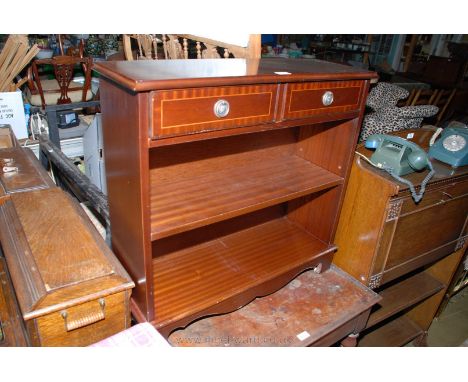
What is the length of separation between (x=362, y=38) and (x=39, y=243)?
7.65 m

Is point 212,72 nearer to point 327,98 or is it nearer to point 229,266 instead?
point 327,98

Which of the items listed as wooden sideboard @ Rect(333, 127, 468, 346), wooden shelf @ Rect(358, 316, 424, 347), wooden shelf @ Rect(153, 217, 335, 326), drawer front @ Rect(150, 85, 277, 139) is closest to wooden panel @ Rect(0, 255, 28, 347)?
wooden shelf @ Rect(153, 217, 335, 326)

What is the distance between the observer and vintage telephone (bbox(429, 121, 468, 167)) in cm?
191

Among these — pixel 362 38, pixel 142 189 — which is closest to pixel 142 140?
pixel 142 189

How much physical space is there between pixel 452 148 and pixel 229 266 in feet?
4.17

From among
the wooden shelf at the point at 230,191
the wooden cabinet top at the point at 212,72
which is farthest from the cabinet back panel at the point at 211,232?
the wooden cabinet top at the point at 212,72

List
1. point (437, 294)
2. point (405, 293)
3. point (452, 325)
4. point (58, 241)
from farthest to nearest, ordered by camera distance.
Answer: point (452, 325) → point (437, 294) → point (405, 293) → point (58, 241)

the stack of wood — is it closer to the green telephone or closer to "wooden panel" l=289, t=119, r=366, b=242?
"wooden panel" l=289, t=119, r=366, b=242

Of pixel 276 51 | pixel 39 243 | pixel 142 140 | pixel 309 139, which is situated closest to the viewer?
pixel 142 140

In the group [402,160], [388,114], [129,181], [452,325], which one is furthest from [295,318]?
[452,325]

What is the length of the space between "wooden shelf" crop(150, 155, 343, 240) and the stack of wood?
2.12 m

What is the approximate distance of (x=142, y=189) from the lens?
3.63ft

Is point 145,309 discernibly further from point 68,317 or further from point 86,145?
point 86,145

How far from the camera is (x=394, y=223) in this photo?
1722 mm
